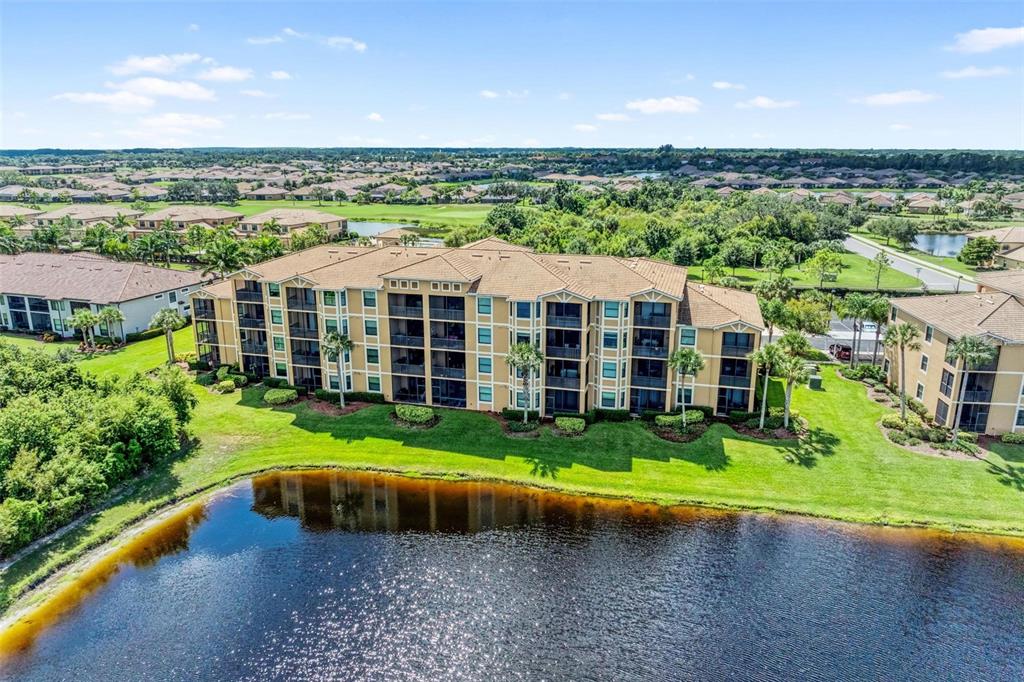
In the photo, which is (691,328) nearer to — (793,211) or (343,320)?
(343,320)

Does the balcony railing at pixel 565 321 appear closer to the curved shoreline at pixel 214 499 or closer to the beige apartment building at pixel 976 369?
the curved shoreline at pixel 214 499

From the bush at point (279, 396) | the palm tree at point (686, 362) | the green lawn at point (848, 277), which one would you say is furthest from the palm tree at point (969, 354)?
the bush at point (279, 396)

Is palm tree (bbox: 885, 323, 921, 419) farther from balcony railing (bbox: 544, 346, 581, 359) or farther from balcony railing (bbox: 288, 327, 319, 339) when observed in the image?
balcony railing (bbox: 288, 327, 319, 339)

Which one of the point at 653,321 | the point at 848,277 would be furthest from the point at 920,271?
the point at 653,321

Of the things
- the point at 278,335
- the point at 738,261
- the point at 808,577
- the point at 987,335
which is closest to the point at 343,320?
the point at 278,335

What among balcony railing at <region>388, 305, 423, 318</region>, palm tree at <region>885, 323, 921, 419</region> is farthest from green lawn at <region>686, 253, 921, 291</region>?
balcony railing at <region>388, 305, 423, 318</region>

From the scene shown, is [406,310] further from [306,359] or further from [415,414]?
[306,359]
